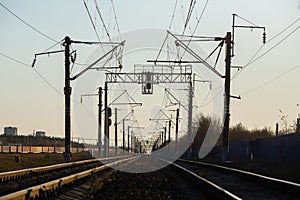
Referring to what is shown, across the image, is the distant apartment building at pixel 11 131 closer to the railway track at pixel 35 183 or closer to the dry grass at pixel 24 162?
the dry grass at pixel 24 162

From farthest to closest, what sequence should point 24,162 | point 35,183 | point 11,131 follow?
point 11,131 < point 24,162 < point 35,183

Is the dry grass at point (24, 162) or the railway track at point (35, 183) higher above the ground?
the railway track at point (35, 183)

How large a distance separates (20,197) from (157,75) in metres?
44.5

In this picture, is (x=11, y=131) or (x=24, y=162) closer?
(x=24, y=162)

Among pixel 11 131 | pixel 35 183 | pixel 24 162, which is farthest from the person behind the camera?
pixel 11 131

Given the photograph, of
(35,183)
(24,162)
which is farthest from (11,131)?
(35,183)

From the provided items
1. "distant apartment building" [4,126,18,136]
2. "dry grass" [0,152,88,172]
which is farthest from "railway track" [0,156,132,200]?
"distant apartment building" [4,126,18,136]

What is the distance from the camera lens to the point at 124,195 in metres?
18.3

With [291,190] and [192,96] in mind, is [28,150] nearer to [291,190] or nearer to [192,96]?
[192,96]

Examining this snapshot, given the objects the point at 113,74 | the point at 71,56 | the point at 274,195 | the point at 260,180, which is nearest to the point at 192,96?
the point at 113,74

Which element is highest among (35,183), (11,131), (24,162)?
(35,183)

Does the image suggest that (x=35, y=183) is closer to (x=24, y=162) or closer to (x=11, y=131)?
(x=24, y=162)

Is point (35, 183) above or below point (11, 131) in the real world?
above

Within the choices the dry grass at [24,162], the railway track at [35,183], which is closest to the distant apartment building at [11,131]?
the dry grass at [24,162]
